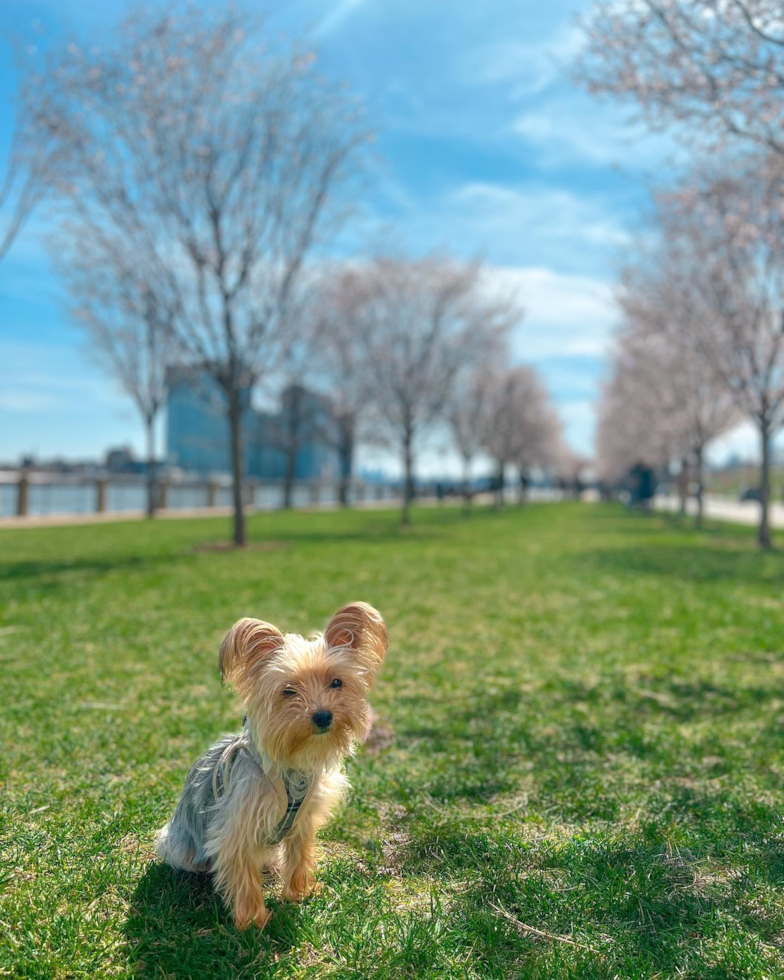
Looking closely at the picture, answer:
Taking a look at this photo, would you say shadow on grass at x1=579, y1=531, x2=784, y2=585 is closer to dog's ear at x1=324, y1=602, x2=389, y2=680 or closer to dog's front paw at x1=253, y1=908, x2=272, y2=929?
dog's ear at x1=324, y1=602, x2=389, y2=680

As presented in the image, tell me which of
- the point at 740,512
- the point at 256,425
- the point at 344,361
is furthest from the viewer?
the point at 256,425

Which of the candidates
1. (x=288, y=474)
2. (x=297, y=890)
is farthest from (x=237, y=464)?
(x=288, y=474)

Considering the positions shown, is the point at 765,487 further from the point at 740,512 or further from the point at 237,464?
the point at 740,512

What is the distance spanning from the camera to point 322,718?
2707 millimetres

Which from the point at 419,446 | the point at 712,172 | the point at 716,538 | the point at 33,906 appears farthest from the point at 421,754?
the point at 419,446

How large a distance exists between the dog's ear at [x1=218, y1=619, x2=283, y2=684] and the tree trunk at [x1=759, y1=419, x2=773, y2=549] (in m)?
20.1

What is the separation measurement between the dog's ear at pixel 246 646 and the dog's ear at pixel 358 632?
0.21 meters

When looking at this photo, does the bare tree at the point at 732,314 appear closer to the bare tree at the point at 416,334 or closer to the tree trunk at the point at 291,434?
the bare tree at the point at 416,334

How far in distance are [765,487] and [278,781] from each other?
21.0 metres

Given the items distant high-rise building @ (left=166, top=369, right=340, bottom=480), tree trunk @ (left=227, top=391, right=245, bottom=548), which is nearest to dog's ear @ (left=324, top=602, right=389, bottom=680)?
tree trunk @ (left=227, top=391, right=245, bottom=548)

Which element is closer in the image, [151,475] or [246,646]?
[246,646]

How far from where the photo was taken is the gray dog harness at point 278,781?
9.38 feet

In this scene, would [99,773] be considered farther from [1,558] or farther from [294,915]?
[1,558]

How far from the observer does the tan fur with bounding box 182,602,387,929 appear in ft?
9.05
